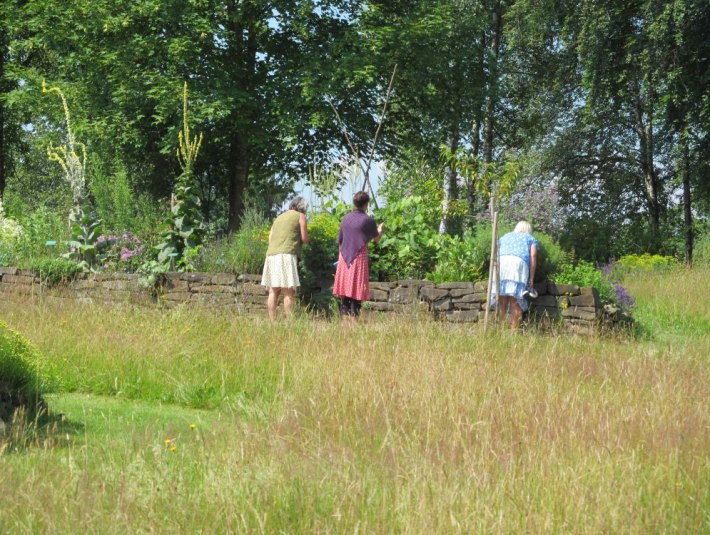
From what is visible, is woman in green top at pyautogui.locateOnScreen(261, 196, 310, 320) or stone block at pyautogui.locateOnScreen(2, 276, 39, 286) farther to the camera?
stone block at pyautogui.locateOnScreen(2, 276, 39, 286)

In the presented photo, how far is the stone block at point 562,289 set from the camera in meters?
10.3

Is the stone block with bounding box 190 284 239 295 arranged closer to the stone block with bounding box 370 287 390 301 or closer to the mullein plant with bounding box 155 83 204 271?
the mullein plant with bounding box 155 83 204 271

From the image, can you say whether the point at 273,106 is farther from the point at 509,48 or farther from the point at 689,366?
the point at 689,366

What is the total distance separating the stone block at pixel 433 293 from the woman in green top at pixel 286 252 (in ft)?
5.18

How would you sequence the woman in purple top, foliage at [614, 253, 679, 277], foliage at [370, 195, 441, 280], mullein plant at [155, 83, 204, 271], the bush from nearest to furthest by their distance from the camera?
1. the bush
2. the woman in purple top
3. foliage at [370, 195, 441, 280]
4. mullein plant at [155, 83, 204, 271]
5. foliage at [614, 253, 679, 277]

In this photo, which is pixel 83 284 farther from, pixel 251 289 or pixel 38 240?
pixel 251 289

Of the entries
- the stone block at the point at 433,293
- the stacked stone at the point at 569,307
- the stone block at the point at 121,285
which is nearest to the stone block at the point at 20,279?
the stone block at the point at 121,285

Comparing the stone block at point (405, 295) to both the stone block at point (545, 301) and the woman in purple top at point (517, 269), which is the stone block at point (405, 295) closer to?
the woman in purple top at point (517, 269)

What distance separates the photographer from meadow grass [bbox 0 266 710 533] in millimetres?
3174

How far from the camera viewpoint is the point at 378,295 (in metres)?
11.1

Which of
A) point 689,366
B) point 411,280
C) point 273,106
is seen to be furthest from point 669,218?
point 689,366

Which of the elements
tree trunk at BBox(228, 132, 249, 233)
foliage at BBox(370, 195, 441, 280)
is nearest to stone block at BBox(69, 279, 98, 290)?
foliage at BBox(370, 195, 441, 280)

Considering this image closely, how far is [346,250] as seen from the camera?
402 inches

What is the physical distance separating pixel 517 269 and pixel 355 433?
5.64 metres
